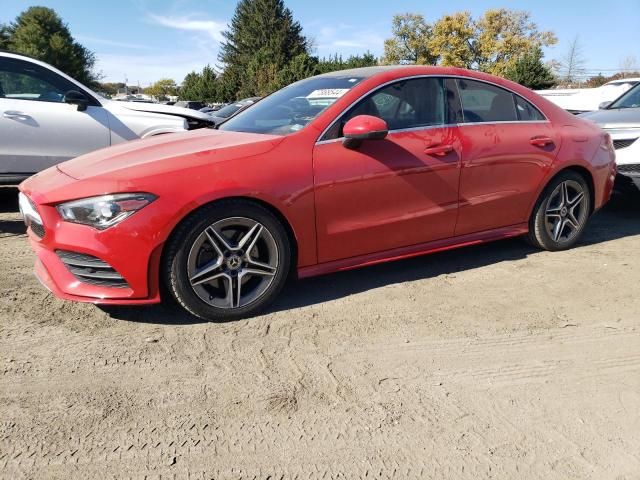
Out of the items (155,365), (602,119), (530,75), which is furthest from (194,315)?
(530,75)

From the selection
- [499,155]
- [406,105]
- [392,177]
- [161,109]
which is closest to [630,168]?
[499,155]

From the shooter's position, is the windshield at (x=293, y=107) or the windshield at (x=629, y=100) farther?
the windshield at (x=629, y=100)

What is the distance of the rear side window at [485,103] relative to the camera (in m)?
4.09

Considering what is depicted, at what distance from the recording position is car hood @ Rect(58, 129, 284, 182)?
303cm

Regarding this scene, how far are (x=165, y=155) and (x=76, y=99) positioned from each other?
334 centimetres

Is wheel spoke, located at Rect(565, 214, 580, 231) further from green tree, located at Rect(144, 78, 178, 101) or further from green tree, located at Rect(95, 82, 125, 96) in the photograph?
green tree, located at Rect(144, 78, 178, 101)

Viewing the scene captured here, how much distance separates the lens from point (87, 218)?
2938mm

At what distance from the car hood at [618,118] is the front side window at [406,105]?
9.67ft

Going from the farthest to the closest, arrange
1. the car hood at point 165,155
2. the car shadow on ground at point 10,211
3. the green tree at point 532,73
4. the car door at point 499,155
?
1. the green tree at point 532,73
2. the car shadow on ground at point 10,211
3. the car door at point 499,155
4. the car hood at point 165,155

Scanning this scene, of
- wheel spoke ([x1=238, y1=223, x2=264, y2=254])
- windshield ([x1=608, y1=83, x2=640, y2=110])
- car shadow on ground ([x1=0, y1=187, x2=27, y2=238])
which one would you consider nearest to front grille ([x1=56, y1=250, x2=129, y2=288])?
wheel spoke ([x1=238, y1=223, x2=264, y2=254])

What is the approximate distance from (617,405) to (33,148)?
18.6 feet

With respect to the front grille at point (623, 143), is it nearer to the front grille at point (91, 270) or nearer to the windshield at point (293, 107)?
the windshield at point (293, 107)

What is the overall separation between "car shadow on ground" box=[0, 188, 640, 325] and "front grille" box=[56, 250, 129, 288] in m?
0.36

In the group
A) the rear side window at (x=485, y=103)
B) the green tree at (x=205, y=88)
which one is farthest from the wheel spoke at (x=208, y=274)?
the green tree at (x=205, y=88)
